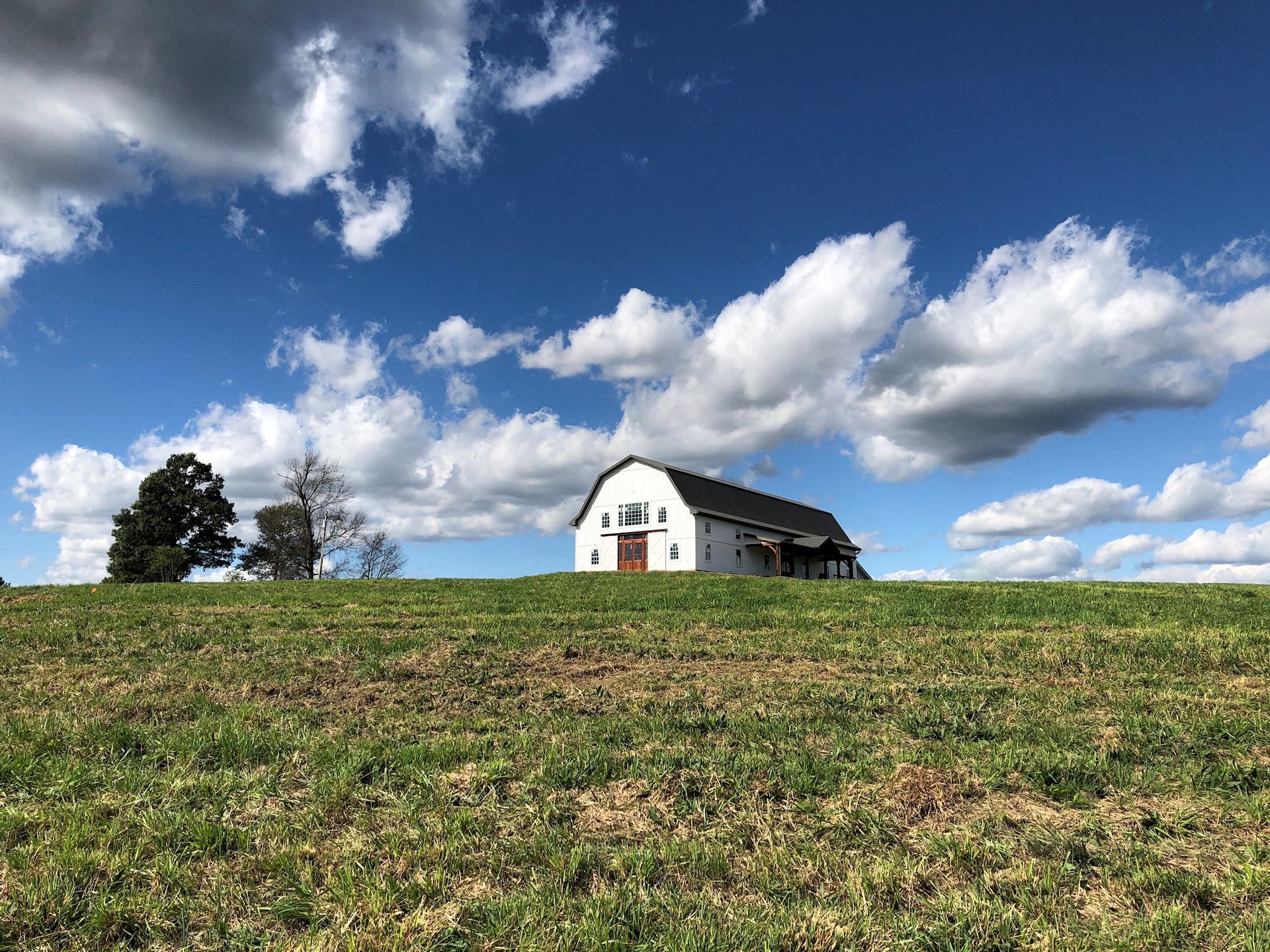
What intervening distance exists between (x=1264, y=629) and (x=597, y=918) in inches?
670

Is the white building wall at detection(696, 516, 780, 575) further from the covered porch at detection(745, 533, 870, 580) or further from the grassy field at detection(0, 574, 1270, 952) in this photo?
the grassy field at detection(0, 574, 1270, 952)

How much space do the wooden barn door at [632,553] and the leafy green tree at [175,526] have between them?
104 ft

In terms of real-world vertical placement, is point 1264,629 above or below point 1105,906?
above

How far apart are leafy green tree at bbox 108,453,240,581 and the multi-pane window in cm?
3174

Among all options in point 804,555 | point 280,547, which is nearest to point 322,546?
point 280,547

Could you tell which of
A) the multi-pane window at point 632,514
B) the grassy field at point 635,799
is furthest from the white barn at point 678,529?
the grassy field at point 635,799

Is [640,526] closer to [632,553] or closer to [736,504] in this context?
[632,553]

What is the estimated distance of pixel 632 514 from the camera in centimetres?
4903

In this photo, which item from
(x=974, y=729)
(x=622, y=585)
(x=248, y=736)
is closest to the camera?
(x=248, y=736)

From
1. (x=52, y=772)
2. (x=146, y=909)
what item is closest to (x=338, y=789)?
(x=146, y=909)

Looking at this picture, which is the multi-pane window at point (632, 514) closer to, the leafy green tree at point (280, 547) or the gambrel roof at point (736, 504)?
the gambrel roof at point (736, 504)

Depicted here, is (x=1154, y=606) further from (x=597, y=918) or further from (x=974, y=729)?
(x=597, y=918)

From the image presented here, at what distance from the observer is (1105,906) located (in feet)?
14.6

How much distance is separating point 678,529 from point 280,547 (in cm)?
3448
